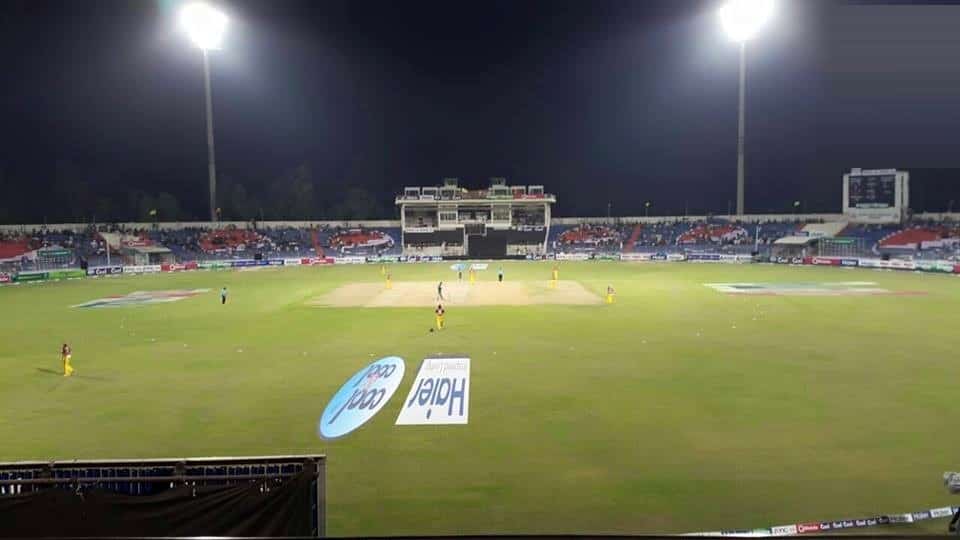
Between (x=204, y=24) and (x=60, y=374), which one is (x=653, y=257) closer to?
(x=204, y=24)

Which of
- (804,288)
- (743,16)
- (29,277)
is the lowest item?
(804,288)

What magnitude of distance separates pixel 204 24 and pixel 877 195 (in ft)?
278

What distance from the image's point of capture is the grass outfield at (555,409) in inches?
487

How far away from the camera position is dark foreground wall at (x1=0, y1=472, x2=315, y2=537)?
20.9 feet

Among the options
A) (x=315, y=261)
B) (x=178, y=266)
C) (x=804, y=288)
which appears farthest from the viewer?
(x=315, y=261)

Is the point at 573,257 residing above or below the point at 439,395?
above

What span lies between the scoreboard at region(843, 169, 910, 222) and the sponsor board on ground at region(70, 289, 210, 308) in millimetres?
78505

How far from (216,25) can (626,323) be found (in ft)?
214

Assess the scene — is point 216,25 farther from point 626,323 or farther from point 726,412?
point 726,412

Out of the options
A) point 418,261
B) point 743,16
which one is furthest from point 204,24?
point 743,16

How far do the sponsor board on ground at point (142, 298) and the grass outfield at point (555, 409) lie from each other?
633 cm

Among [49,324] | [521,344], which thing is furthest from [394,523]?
[49,324]

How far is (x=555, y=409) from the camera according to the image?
60.4ft

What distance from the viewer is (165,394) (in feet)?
67.0
